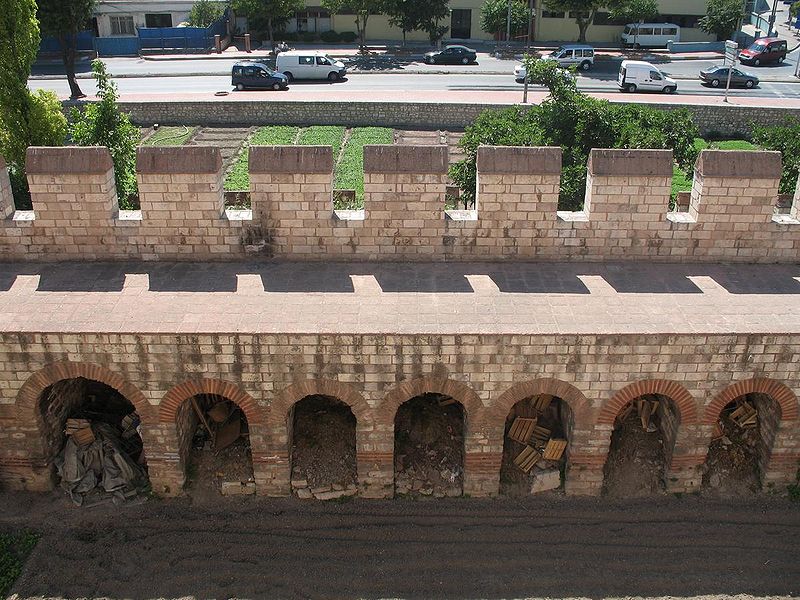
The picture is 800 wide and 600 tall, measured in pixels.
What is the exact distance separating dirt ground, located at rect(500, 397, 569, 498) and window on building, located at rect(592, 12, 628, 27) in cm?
4502

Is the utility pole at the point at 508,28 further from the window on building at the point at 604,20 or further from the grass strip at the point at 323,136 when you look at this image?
the grass strip at the point at 323,136

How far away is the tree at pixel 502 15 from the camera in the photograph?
49219mm

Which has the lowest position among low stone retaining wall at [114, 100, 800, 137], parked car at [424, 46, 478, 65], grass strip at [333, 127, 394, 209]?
grass strip at [333, 127, 394, 209]

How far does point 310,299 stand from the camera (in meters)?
12.0

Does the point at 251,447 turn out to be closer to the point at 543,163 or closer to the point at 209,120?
the point at 543,163

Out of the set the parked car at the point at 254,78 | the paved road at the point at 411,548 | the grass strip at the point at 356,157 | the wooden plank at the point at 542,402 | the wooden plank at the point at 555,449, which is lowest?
the paved road at the point at 411,548

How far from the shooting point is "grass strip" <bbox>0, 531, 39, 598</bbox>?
10992 millimetres

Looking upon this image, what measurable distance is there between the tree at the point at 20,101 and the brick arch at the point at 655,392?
44.2ft

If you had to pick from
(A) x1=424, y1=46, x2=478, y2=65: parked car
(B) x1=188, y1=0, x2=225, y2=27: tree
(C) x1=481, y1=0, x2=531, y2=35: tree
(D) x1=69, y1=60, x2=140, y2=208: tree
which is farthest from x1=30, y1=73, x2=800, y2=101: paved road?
(D) x1=69, y1=60, x2=140, y2=208: tree

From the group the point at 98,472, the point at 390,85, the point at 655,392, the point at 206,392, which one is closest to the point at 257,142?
the point at 390,85

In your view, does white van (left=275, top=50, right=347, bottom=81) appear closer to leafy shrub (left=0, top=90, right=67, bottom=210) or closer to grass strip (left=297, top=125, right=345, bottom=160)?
grass strip (left=297, top=125, right=345, bottom=160)

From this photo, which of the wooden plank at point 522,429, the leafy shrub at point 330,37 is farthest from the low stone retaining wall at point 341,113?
the leafy shrub at point 330,37

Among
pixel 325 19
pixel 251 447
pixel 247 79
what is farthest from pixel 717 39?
pixel 251 447

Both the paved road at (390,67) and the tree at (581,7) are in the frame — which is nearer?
the paved road at (390,67)
